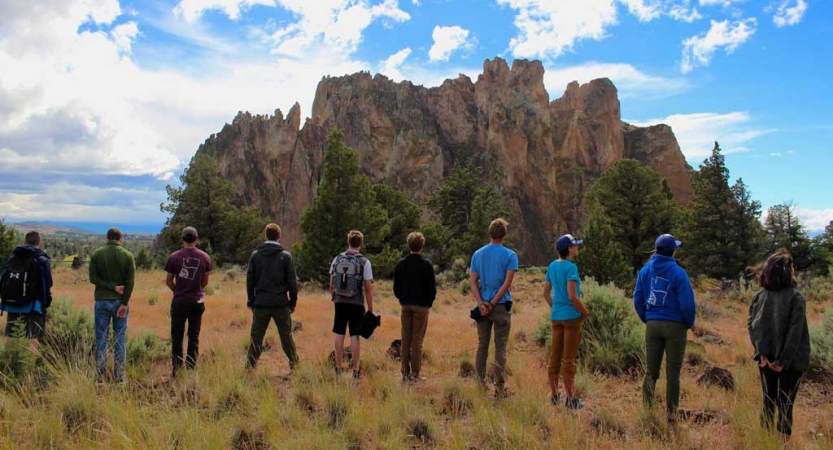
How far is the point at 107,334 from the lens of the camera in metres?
6.05

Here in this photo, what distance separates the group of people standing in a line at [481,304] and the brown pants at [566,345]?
0.03 ft

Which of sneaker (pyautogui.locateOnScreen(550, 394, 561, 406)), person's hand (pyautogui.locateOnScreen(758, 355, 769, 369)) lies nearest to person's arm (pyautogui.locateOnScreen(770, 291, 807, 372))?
person's hand (pyautogui.locateOnScreen(758, 355, 769, 369))

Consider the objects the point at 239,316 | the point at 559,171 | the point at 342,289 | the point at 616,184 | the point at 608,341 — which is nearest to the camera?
the point at 342,289

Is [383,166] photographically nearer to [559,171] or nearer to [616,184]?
[559,171]

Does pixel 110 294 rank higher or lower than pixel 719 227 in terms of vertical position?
lower

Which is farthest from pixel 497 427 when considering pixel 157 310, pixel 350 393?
pixel 157 310

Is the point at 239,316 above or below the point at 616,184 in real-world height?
below

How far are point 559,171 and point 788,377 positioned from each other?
7105 centimetres

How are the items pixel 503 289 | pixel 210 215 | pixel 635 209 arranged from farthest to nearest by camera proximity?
pixel 210 215, pixel 635 209, pixel 503 289

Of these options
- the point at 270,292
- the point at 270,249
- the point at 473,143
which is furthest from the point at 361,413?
the point at 473,143

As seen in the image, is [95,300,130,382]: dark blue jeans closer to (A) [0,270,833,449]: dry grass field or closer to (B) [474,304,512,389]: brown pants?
(A) [0,270,833,449]: dry grass field

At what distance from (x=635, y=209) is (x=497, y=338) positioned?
93.5 ft

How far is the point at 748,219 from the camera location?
25875mm

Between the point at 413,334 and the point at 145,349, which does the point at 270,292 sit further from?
the point at 145,349
